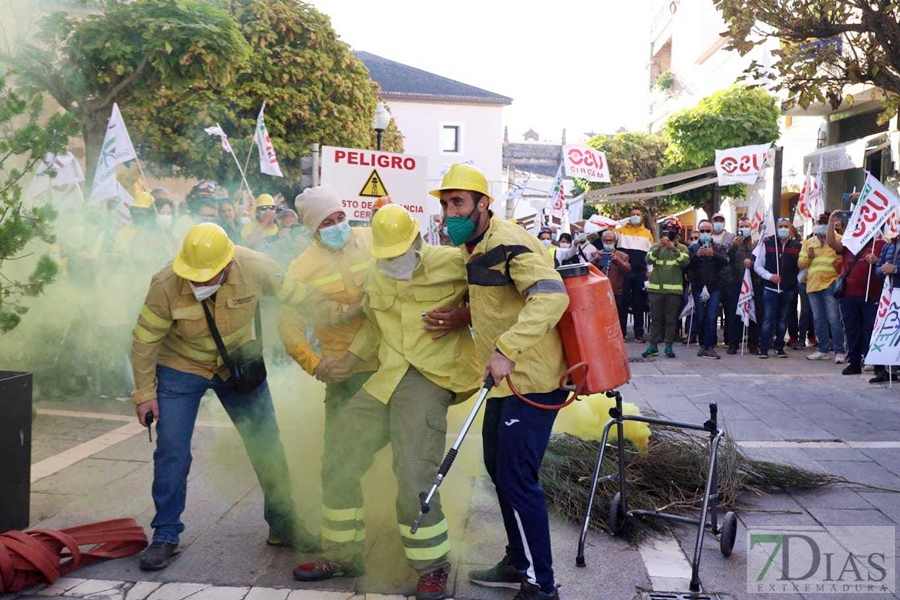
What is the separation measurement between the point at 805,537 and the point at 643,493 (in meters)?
0.86

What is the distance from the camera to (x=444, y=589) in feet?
12.2

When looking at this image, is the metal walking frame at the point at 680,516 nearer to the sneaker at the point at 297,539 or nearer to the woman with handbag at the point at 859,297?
the sneaker at the point at 297,539

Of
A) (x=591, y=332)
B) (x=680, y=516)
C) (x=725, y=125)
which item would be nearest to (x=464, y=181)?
(x=591, y=332)

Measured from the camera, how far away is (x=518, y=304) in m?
3.64

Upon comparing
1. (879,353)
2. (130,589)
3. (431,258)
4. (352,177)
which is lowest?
(130,589)

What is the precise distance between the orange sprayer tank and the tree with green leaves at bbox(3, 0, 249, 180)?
560 cm

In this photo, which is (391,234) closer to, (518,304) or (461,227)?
(461,227)

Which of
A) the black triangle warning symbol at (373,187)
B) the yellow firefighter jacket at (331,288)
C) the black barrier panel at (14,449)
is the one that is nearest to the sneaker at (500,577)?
the yellow firefighter jacket at (331,288)

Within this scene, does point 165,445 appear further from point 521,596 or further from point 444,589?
point 521,596

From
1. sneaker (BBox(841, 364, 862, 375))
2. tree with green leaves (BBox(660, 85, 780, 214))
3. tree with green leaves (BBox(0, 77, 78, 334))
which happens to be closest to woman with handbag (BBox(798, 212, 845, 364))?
sneaker (BBox(841, 364, 862, 375))

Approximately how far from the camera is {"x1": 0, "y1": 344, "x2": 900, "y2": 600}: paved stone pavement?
3877 mm

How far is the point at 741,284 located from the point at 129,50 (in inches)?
331

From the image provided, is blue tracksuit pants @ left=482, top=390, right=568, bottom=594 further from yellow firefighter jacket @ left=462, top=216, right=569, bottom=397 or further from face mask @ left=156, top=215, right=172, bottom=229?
face mask @ left=156, top=215, right=172, bottom=229

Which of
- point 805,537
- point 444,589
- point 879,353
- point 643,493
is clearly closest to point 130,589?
point 444,589
